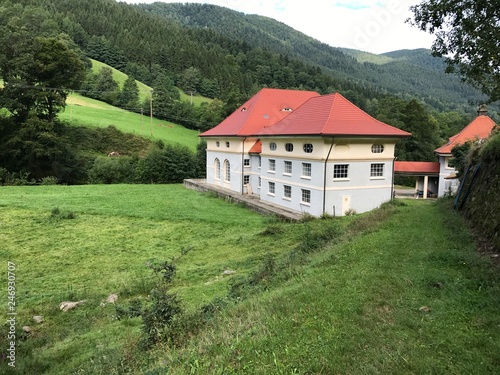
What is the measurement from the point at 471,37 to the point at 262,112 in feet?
82.0

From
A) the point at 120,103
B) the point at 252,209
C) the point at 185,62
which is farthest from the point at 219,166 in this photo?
the point at 185,62

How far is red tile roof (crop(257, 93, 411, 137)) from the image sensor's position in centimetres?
2247

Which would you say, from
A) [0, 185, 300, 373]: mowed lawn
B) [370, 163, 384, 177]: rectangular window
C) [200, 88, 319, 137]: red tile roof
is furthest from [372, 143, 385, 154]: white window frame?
[200, 88, 319, 137]: red tile roof

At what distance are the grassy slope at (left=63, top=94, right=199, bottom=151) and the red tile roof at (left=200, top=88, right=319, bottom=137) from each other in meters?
19.0

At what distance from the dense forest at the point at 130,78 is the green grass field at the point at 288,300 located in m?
6.17

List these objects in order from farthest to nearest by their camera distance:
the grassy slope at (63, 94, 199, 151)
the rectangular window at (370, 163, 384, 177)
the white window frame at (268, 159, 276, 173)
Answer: the grassy slope at (63, 94, 199, 151)
the white window frame at (268, 159, 276, 173)
the rectangular window at (370, 163, 384, 177)

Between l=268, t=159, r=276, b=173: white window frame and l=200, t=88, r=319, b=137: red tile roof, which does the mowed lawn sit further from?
l=200, t=88, r=319, b=137: red tile roof

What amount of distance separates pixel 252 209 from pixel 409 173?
19.1 meters

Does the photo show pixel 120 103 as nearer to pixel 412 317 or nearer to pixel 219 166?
pixel 219 166

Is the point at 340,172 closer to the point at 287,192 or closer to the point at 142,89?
the point at 287,192

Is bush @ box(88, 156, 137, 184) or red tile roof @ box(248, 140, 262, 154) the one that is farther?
bush @ box(88, 156, 137, 184)

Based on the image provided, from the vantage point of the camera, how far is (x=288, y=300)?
643cm

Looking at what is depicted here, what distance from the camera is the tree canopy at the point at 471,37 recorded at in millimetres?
7449

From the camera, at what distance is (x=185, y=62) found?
96.9 meters
